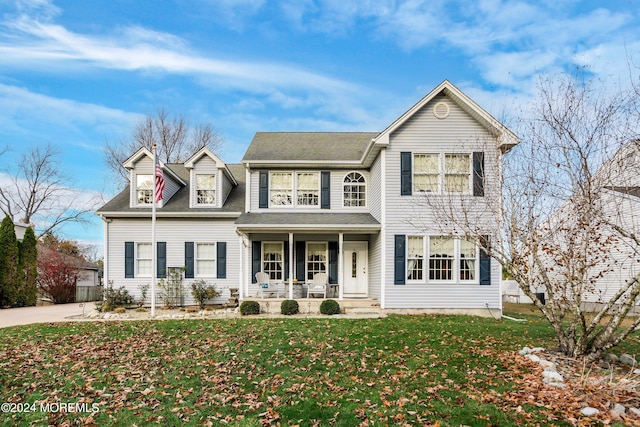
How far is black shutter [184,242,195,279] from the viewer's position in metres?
16.6

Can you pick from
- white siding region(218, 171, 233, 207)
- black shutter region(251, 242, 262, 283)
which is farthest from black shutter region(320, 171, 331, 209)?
white siding region(218, 171, 233, 207)

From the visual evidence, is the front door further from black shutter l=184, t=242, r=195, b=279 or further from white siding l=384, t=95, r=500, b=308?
black shutter l=184, t=242, r=195, b=279

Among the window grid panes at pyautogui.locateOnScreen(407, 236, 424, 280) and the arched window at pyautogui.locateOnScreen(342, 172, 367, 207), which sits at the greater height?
the arched window at pyautogui.locateOnScreen(342, 172, 367, 207)

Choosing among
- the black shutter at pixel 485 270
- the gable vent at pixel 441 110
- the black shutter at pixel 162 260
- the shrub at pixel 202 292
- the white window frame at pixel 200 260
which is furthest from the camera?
the white window frame at pixel 200 260

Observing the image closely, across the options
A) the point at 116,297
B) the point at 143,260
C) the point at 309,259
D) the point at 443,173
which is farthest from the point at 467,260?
the point at 116,297

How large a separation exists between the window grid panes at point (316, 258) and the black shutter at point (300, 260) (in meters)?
0.23

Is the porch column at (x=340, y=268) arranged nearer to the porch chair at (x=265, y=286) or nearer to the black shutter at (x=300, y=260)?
the black shutter at (x=300, y=260)

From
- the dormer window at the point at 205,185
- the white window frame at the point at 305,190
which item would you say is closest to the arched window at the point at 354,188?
the white window frame at the point at 305,190

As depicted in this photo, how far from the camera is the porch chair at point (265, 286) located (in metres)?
15.4

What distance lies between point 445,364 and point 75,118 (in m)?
20.7

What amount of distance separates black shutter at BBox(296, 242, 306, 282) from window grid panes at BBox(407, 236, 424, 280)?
4.44 metres

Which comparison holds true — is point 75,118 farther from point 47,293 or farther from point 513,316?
point 513,316

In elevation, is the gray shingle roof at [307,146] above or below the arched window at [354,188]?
above

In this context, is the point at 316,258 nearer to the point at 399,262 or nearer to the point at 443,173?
the point at 399,262
